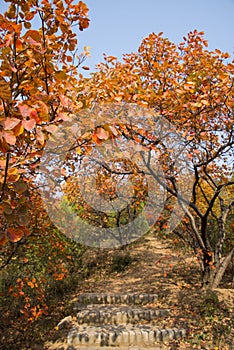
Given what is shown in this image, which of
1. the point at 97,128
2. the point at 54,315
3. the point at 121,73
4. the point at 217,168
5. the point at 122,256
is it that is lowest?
the point at 54,315

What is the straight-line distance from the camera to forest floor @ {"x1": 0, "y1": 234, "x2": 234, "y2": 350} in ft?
14.9

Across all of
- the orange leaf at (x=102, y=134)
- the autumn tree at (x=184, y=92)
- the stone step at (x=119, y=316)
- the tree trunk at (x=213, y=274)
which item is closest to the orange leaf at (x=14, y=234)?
the orange leaf at (x=102, y=134)

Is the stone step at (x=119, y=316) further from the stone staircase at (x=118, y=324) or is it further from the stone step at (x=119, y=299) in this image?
the stone step at (x=119, y=299)

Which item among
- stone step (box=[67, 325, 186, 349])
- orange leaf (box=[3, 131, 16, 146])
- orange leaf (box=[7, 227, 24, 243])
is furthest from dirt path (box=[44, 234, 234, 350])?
orange leaf (box=[3, 131, 16, 146])

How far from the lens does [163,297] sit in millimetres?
5984

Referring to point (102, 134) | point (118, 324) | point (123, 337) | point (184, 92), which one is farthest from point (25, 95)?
point (118, 324)

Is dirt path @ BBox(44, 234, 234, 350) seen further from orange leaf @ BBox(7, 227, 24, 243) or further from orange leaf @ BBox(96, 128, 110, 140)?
orange leaf @ BBox(96, 128, 110, 140)

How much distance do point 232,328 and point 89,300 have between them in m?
3.03

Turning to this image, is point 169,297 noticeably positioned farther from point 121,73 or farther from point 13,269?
point 121,73

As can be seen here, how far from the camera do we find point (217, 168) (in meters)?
6.58

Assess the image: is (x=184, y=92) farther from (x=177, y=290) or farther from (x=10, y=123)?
(x=177, y=290)

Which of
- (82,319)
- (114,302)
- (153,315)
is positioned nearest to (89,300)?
(114,302)

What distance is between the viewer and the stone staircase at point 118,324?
457cm

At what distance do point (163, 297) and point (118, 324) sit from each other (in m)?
1.22
